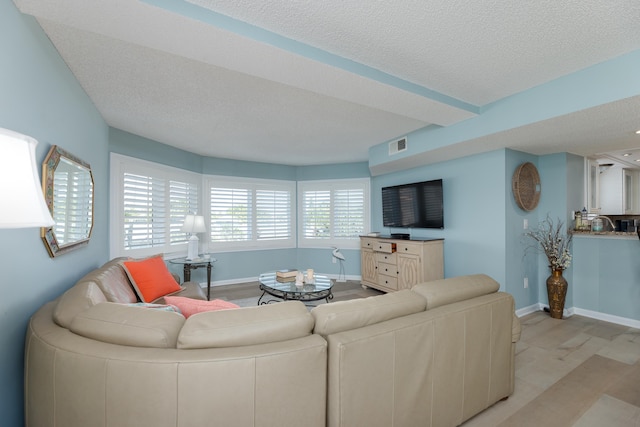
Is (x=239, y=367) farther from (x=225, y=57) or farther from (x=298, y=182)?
(x=298, y=182)

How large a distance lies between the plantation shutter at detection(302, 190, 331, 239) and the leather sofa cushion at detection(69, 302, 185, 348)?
16.0 feet

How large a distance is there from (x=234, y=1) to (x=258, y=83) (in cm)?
99

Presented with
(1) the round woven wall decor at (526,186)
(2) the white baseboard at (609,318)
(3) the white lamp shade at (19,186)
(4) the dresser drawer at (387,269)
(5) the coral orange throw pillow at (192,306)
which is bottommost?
(2) the white baseboard at (609,318)

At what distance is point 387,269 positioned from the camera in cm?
459

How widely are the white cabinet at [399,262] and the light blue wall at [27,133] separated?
12.5 feet

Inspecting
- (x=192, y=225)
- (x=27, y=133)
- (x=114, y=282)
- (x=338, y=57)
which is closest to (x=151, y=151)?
(x=192, y=225)

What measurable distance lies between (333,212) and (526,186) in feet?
11.1

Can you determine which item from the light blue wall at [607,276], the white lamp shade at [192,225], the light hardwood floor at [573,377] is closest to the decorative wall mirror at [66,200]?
the white lamp shade at [192,225]

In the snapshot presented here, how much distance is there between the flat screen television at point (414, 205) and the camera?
4.21 m

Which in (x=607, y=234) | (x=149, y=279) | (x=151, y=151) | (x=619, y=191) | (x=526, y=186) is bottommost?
(x=149, y=279)

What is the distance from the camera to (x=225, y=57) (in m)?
1.85

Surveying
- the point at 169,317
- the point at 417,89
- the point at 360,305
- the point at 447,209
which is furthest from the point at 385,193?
the point at 169,317

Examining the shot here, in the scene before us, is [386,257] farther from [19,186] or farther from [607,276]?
[19,186]

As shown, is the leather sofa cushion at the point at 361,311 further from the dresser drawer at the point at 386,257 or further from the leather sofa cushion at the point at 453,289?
the dresser drawer at the point at 386,257
